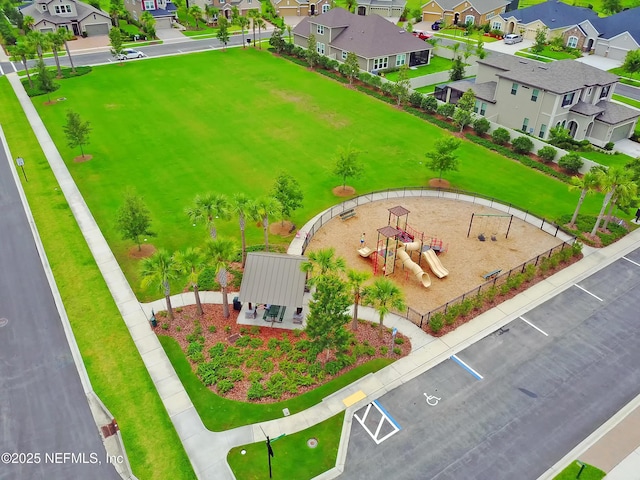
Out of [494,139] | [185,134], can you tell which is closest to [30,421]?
[185,134]

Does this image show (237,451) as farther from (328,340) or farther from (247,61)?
(247,61)

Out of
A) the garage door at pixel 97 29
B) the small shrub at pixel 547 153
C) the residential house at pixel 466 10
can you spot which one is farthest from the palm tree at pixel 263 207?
the residential house at pixel 466 10

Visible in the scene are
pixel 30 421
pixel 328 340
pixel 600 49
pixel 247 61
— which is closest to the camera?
pixel 30 421

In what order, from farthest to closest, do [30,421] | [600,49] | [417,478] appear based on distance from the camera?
[600,49] < [30,421] < [417,478]

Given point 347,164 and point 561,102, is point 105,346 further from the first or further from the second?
point 561,102

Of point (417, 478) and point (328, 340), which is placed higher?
point (328, 340)

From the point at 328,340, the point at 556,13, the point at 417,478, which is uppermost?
the point at 556,13

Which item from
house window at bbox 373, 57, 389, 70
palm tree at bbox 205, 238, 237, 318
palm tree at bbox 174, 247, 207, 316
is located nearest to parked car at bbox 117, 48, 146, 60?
house window at bbox 373, 57, 389, 70

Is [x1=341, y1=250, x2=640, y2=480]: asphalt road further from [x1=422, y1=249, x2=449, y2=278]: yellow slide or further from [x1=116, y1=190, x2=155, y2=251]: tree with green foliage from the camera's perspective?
[x1=116, y1=190, x2=155, y2=251]: tree with green foliage
